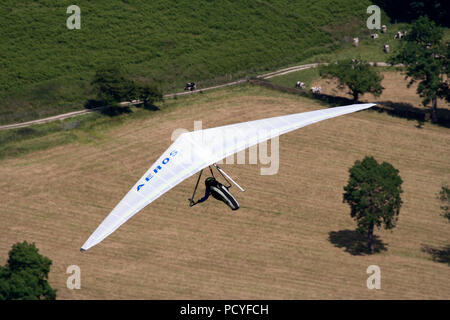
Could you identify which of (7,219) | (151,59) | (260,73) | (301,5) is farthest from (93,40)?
(7,219)

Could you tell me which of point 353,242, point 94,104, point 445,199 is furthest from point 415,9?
point 353,242

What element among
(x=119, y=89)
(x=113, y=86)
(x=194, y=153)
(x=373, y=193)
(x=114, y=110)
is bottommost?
(x=373, y=193)

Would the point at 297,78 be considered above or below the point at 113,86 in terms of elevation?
above

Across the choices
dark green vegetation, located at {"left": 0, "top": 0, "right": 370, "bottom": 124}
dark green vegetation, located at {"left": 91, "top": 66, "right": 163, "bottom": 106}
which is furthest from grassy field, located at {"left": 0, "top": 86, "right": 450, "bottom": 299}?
dark green vegetation, located at {"left": 0, "top": 0, "right": 370, "bottom": 124}

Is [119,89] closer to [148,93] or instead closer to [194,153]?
[148,93]

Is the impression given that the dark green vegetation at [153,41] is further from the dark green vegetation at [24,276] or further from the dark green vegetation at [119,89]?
the dark green vegetation at [24,276]

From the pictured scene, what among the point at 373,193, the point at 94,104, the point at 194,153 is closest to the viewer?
the point at 194,153

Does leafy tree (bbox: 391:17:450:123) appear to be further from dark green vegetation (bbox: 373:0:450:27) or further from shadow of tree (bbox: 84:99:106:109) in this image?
shadow of tree (bbox: 84:99:106:109)
